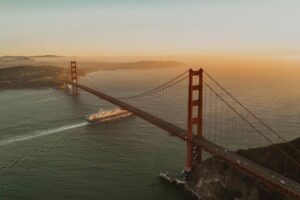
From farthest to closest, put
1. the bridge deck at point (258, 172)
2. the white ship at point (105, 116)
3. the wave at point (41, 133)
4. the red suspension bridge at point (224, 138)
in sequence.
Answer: the white ship at point (105, 116) < the wave at point (41, 133) < the red suspension bridge at point (224, 138) < the bridge deck at point (258, 172)

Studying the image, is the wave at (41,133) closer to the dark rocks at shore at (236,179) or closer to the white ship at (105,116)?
the white ship at (105,116)

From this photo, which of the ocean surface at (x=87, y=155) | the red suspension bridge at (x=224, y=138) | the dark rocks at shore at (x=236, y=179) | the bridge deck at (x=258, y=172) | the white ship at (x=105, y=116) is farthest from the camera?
the white ship at (x=105, y=116)

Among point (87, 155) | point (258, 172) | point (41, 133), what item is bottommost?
point (87, 155)

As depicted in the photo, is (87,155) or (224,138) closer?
(87,155)

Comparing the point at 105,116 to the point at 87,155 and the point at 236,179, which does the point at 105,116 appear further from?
the point at 236,179

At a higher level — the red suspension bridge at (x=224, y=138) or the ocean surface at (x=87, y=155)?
the red suspension bridge at (x=224, y=138)

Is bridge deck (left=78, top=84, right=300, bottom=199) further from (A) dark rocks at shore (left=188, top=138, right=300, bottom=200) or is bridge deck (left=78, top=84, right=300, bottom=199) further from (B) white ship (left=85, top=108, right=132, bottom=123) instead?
(B) white ship (left=85, top=108, right=132, bottom=123)

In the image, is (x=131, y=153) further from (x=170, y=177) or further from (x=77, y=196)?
(x=77, y=196)

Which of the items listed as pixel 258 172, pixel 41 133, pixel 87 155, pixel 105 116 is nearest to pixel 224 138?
pixel 87 155

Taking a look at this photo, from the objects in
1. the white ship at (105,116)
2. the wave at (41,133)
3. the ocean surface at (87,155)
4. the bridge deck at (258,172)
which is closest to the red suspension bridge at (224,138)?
the bridge deck at (258,172)

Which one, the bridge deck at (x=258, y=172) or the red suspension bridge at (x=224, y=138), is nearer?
the bridge deck at (x=258, y=172)
